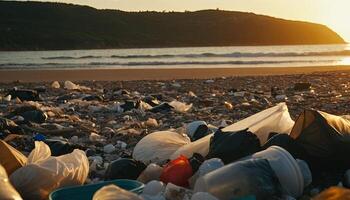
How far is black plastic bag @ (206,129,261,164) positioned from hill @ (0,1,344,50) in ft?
220

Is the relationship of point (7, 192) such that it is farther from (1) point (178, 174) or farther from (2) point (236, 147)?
(2) point (236, 147)

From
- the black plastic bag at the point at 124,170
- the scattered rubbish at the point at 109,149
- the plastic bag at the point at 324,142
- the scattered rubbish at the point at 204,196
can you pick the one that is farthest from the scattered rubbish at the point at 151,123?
the scattered rubbish at the point at 204,196

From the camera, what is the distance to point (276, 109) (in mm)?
3982

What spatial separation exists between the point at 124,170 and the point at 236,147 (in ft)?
2.42

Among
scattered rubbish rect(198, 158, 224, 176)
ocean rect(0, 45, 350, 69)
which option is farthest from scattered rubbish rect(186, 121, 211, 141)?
ocean rect(0, 45, 350, 69)

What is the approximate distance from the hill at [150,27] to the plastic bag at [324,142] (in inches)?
2640

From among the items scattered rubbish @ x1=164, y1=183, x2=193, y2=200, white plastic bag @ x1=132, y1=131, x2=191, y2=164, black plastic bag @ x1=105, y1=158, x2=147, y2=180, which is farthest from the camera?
white plastic bag @ x1=132, y1=131, x2=191, y2=164

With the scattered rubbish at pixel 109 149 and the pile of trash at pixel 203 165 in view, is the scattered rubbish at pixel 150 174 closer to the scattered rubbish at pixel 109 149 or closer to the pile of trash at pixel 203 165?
the pile of trash at pixel 203 165

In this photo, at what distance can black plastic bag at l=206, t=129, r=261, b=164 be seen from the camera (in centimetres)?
344

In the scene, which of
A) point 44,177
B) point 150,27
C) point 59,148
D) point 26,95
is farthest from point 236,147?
point 150,27

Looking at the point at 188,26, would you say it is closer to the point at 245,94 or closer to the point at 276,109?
the point at 245,94

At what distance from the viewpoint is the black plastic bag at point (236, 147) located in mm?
3438

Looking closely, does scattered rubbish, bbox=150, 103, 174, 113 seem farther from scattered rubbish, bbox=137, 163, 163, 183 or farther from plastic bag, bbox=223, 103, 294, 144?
scattered rubbish, bbox=137, 163, 163, 183

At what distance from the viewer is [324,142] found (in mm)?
3432
